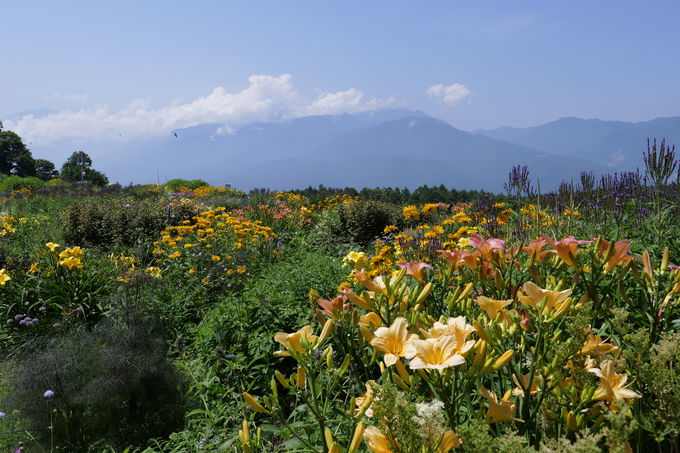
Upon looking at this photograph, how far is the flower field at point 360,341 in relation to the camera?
93 cm

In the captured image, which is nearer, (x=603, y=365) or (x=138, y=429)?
(x=603, y=365)

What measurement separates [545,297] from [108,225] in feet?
27.1

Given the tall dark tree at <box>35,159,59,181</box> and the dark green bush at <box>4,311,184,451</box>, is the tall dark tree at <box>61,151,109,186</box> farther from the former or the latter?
the dark green bush at <box>4,311,184,451</box>

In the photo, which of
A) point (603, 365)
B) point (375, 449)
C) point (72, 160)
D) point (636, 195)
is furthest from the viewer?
point (72, 160)

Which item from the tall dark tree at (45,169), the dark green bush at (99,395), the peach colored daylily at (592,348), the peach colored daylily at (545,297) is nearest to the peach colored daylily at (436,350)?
the peach colored daylily at (545,297)

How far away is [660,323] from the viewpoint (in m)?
1.26

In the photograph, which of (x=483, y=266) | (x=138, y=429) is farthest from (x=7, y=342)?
(x=483, y=266)

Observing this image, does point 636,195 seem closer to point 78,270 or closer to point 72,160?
point 78,270

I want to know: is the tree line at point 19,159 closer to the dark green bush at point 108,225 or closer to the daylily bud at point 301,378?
the dark green bush at point 108,225

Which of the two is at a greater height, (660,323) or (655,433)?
(660,323)

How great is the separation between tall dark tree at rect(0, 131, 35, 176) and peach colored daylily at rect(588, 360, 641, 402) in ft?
156

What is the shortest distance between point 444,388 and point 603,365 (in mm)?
339

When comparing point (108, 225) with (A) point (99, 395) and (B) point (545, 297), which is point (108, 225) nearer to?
(A) point (99, 395)

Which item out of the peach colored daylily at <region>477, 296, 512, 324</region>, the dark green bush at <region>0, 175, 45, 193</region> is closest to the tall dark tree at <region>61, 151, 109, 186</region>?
the dark green bush at <region>0, 175, 45, 193</region>
